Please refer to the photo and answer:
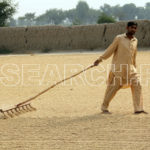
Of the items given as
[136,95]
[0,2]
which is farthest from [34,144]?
[0,2]

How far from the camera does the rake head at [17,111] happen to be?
6.96 meters

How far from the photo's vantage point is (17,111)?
7.21 m

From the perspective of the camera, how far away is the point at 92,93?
9.53 m

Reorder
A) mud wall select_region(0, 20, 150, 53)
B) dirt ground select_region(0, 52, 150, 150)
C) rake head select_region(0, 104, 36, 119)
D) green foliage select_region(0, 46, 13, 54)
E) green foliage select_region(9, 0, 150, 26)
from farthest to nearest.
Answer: green foliage select_region(9, 0, 150, 26), green foliage select_region(0, 46, 13, 54), mud wall select_region(0, 20, 150, 53), rake head select_region(0, 104, 36, 119), dirt ground select_region(0, 52, 150, 150)

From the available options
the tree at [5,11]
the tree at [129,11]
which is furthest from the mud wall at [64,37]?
the tree at [129,11]

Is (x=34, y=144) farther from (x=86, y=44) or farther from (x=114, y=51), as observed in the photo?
(x=86, y=44)

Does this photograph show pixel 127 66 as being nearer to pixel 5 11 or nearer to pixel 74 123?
pixel 74 123

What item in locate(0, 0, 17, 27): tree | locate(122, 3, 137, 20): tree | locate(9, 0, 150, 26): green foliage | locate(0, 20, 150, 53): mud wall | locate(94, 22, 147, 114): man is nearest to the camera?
locate(94, 22, 147, 114): man

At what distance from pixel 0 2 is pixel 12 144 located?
35876 mm

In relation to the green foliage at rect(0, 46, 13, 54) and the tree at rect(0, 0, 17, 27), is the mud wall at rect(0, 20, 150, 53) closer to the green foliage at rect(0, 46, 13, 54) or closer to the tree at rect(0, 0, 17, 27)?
the green foliage at rect(0, 46, 13, 54)

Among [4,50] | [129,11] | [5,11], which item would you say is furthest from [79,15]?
[4,50]

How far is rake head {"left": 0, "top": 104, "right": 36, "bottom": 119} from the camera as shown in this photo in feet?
→ 22.8

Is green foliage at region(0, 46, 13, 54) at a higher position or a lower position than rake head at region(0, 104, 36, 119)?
lower

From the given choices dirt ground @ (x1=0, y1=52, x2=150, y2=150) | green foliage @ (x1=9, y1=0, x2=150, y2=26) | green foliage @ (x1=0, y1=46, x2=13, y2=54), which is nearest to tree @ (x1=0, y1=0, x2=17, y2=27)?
green foliage @ (x1=0, y1=46, x2=13, y2=54)
